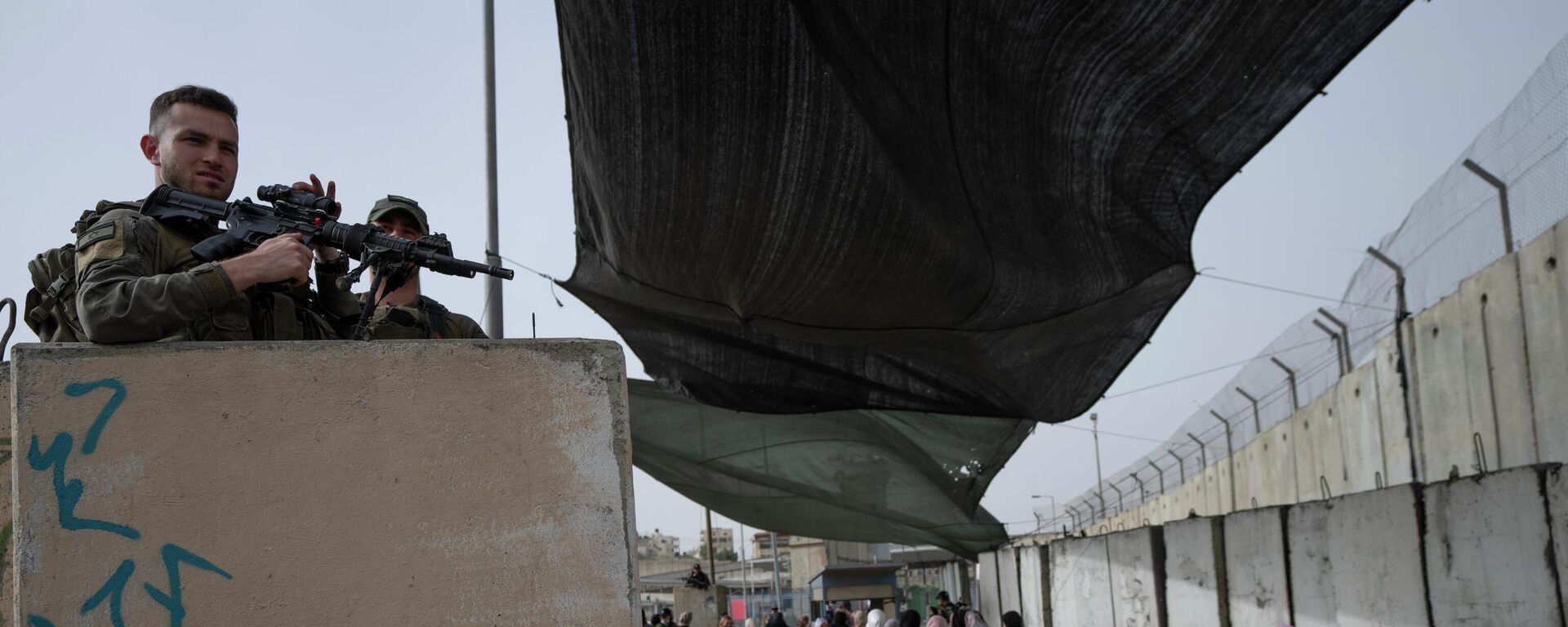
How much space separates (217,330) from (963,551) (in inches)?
474

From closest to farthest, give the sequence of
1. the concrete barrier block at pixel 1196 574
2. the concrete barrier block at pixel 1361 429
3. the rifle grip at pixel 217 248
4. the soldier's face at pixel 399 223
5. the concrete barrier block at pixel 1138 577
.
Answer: the rifle grip at pixel 217 248, the soldier's face at pixel 399 223, the concrete barrier block at pixel 1196 574, the concrete barrier block at pixel 1138 577, the concrete barrier block at pixel 1361 429

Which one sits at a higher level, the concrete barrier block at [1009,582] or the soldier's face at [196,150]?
the soldier's face at [196,150]

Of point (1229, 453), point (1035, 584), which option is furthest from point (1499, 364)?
point (1229, 453)

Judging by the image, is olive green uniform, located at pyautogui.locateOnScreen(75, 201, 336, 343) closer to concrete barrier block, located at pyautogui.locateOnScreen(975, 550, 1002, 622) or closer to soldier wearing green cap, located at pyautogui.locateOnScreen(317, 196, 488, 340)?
soldier wearing green cap, located at pyautogui.locateOnScreen(317, 196, 488, 340)

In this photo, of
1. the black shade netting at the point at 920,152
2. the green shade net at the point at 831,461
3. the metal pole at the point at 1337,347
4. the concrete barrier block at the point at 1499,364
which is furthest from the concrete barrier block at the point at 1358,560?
the metal pole at the point at 1337,347

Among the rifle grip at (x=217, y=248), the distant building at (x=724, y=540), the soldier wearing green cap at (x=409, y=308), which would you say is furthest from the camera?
the distant building at (x=724, y=540)

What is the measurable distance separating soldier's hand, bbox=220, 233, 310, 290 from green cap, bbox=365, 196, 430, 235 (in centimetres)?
152

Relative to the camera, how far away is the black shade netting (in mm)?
4664

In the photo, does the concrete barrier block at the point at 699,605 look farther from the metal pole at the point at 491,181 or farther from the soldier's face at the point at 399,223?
the soldier's face at the point at 399,223

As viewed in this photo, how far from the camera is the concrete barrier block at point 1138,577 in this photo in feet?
31.1

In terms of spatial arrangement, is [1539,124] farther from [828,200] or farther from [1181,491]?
[1181,491]

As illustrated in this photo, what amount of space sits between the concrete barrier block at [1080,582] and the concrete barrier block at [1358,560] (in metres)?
3.74

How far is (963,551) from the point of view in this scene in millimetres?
14102

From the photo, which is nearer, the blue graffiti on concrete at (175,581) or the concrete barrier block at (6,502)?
the blue graffiti on concrete at (175,581)
